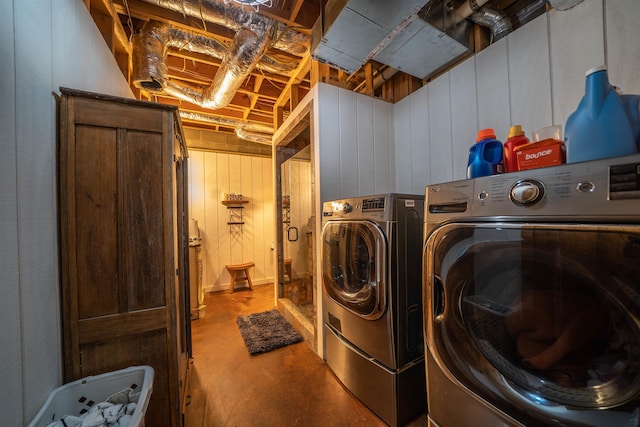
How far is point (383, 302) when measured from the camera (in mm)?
1267

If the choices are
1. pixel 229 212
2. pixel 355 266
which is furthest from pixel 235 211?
pixel 355 266

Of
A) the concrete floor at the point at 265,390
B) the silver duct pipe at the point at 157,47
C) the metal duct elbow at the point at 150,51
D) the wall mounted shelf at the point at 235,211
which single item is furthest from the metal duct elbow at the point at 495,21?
the wall mounted shelf at the point at 235,211

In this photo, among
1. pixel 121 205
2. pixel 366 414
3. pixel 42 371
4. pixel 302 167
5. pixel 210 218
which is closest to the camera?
pixel 42 371

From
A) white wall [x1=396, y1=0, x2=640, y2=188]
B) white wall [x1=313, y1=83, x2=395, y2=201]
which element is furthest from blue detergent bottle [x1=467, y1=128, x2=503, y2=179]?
white wall [x1=313, y1=83, x2=395, y2=201]

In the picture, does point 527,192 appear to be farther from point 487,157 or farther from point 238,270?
point 238,270

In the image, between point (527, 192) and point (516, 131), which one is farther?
point (516, 131)

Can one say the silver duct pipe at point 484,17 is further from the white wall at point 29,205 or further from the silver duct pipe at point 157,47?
the white wall at point 29,205

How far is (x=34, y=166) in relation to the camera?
2.71 ft

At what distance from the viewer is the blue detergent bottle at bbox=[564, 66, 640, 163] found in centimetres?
71

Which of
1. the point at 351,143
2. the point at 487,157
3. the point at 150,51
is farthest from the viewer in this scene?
the point at 351,143

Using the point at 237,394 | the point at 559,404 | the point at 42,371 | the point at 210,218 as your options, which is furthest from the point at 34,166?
the point at 210,218

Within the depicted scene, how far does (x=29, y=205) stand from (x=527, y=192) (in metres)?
1.62

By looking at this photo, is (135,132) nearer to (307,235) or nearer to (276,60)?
(276,60)

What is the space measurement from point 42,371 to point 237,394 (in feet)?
3.66
